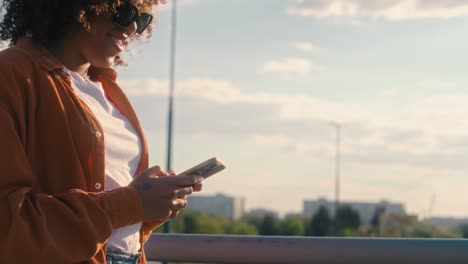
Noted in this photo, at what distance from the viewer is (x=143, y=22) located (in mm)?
2967

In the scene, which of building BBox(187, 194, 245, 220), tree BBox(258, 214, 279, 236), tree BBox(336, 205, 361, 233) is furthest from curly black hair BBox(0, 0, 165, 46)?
building BBox(187, 194, 245, 220)

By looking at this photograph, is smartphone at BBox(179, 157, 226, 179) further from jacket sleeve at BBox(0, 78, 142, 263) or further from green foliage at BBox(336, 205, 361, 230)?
green foliage at BBox(336, 205, 361, 230)

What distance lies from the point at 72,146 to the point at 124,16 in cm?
43

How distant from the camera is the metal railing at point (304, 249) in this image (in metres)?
3.20

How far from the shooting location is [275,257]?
3.40 m

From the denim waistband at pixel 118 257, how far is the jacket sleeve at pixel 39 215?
8.3 inches

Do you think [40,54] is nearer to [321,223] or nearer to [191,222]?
[191,222]

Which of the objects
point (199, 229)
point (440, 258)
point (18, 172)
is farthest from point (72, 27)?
point (199, 229)

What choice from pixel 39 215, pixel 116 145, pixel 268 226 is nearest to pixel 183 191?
pixel 116 145

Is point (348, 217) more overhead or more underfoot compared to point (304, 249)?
more underfoot

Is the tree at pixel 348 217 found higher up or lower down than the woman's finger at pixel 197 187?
lower down

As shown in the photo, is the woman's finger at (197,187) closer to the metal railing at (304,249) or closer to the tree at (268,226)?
the metal railing at (304,249)

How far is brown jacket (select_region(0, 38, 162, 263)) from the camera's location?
2.43 metres

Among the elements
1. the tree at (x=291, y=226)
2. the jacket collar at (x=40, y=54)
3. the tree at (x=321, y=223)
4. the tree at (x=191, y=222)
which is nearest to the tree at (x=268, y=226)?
the tree at (x=291, y=226)
